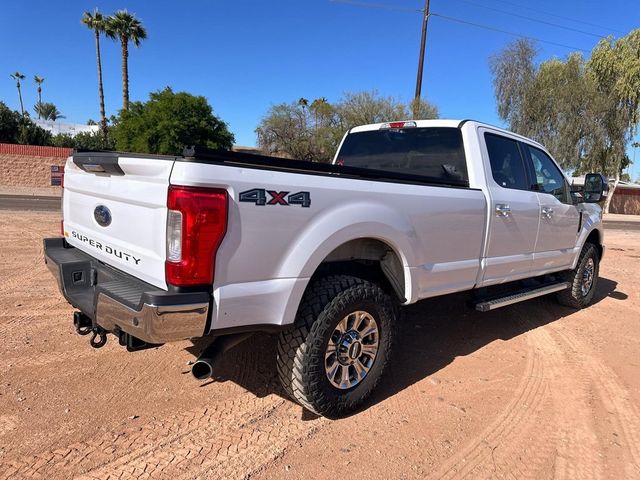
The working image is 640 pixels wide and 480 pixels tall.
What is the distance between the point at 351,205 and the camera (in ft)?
9.63

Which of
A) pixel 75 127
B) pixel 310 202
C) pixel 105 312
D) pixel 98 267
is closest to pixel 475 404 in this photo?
pixel 310 202

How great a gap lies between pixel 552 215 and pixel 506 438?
2.82 m

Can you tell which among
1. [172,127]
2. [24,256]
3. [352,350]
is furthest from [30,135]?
[352,350]

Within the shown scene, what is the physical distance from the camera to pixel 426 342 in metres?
4.70

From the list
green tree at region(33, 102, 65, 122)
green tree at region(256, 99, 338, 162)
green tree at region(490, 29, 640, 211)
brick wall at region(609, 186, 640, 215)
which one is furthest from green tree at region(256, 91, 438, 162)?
green tree at region(33, 102, 65, 122)

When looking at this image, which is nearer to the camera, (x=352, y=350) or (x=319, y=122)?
(x=352, y=350)

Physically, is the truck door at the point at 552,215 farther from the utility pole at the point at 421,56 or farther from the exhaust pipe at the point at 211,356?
the utility pole at the point at 421,56

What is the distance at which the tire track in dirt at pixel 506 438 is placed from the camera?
8.90ft

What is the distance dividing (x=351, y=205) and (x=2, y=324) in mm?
3633

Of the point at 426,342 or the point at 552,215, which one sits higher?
the point at 552,215

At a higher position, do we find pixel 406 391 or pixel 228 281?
pixel 228 281

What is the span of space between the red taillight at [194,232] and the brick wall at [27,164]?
1107 inches

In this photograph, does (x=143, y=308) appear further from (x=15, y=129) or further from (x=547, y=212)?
(x=15, y=129)

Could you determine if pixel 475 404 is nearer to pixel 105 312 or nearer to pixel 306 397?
pixel 306 397
